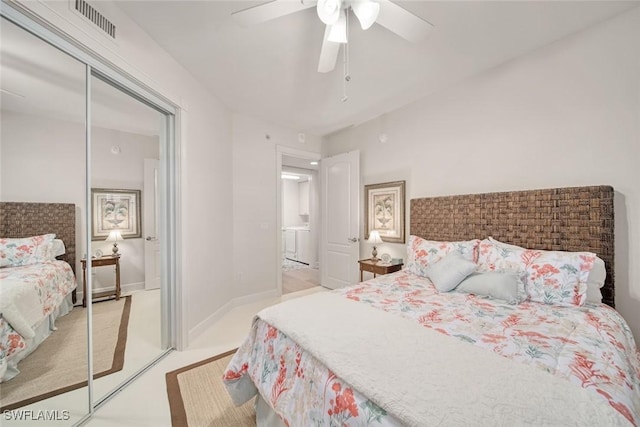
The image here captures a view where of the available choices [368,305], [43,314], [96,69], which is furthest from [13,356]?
[368,305]

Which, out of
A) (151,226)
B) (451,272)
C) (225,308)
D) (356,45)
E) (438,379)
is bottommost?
(225,308)

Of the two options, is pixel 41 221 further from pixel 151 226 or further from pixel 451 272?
pixel 451 272

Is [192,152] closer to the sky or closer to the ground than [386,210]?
closer to the sky

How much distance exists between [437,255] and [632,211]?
4.47 feet

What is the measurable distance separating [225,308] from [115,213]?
1853 millimetres

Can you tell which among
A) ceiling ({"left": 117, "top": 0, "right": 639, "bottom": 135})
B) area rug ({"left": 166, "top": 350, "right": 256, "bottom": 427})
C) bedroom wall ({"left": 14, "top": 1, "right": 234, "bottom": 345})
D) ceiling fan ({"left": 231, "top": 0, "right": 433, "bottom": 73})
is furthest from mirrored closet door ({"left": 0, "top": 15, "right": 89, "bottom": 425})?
ceiling fan ({"left": 231, "top": 0, "right": 433, "bottom": 73})

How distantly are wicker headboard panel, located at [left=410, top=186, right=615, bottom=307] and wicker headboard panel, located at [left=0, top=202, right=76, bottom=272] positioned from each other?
3.14 m

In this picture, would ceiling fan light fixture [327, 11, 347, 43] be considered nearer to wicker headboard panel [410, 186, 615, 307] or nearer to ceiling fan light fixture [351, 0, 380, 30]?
ceiling fan light fixture [351, 0, 380, 30]

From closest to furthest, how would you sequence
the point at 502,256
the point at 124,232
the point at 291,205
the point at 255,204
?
1. the point at 124,232
2. the point at 502,256
3. the point at 255,204
4. the point at 291,205

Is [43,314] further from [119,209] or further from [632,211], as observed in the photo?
[632,211]

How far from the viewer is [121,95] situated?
1855 millimetres

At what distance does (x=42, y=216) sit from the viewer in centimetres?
134

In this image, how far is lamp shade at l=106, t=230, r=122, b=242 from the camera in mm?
1825

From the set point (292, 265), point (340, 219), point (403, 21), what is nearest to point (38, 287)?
point (403, 21)
